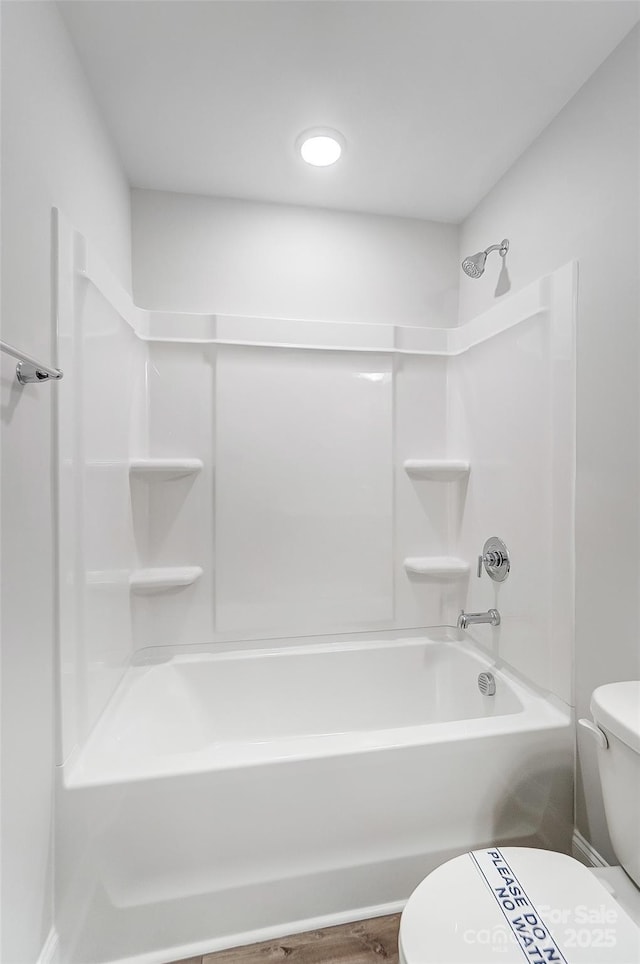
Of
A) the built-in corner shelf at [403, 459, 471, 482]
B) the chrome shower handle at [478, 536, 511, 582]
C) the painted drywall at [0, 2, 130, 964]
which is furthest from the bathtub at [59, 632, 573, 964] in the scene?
the built-in corner shelf at [403, 459, 471, 482]

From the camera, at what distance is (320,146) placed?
1.82 m

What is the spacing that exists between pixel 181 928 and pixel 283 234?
8.20ft

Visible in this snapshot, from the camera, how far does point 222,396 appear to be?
2.14m

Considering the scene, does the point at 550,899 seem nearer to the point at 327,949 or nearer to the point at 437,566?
the point at 327,949

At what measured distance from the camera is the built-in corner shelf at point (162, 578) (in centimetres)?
200

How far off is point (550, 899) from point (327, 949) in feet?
2.26

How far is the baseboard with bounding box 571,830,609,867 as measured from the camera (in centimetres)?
147

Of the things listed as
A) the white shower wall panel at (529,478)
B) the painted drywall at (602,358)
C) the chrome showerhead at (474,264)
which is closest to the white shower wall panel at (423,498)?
the white shower wall panel at (529,478)

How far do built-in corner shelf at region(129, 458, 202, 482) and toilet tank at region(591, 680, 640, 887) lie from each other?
1600mm

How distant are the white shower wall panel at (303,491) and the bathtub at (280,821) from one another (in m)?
0.71

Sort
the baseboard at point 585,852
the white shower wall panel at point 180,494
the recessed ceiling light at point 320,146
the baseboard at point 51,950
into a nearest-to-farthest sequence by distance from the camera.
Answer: the baseboard at point 51,950 → the baseboard at point 585,852 → the recessed ceiling light at point 320,146 → the white shower wall panel at point 180,494

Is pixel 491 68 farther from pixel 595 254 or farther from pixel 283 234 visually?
pixel 283 234

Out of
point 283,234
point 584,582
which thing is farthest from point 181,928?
point 283,234

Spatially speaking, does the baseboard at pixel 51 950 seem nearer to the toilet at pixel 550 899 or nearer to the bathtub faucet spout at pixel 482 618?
the toilet at pixel 550 899
